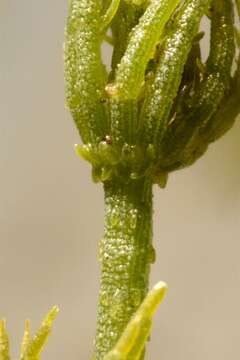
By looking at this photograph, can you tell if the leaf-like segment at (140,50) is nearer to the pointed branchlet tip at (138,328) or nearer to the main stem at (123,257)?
the main stem at (123,257)

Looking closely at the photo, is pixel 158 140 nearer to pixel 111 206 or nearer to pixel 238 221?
pixel 111 206

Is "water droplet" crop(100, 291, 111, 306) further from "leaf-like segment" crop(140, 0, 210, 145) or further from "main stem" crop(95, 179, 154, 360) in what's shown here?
"leaf-like segment" crop(140, 0, 210, 145)

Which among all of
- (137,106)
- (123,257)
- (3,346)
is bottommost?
(3,346)

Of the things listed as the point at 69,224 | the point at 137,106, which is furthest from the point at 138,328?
the point at 69,224

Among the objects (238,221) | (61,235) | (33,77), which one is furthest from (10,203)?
(238,221)

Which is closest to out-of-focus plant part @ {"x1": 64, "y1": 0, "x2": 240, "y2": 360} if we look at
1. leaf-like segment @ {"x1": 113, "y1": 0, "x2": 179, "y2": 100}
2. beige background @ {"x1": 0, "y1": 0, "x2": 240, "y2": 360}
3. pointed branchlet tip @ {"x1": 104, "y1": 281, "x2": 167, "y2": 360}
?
leaf-like segment @ {"x1": 113, "y1": 0, "x2": 179, "y2": 100}

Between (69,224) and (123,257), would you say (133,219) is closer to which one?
(123,257)
